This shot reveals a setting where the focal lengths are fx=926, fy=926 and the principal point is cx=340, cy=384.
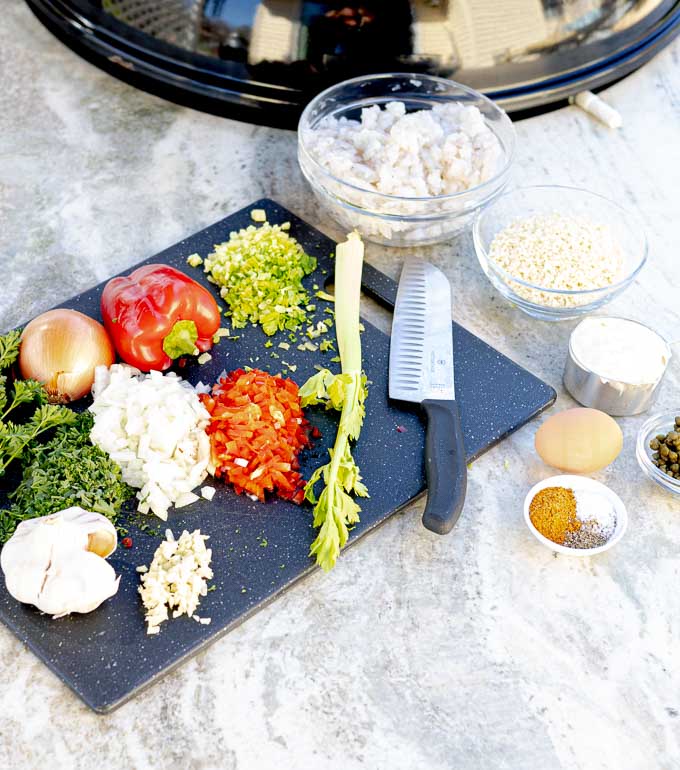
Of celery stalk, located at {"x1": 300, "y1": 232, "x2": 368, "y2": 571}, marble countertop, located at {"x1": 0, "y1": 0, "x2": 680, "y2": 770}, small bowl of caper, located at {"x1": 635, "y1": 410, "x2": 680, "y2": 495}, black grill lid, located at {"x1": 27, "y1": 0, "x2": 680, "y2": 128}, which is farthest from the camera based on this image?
black grill lid, located at {"x1": 27, "y1": 0, "x2": 680, "y2": 128}

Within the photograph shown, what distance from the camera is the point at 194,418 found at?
1.27 meters

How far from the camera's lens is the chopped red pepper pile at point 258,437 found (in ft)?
4.07

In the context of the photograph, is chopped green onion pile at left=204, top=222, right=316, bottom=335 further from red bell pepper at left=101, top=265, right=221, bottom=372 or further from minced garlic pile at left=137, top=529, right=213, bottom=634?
minced garlic pile at left=137, top=529, right=213, bottom=634

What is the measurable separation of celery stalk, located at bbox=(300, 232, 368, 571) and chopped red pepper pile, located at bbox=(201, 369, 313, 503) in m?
0.03

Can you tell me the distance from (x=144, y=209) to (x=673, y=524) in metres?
1.10

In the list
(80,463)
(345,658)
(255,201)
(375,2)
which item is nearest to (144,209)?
(255,201)

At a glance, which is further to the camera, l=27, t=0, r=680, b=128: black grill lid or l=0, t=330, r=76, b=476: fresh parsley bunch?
l=27, t=0, r=680, b=128: black grill lid

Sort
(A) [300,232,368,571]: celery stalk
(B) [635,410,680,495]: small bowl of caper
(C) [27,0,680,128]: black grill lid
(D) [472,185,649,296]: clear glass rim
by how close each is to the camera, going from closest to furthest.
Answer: (A) [300,232,368,571]: celery stalk
(B) [635,410,680,495]: small bowl of caper
(D) [472,185,649,296]: clear glass rim
(C) [27,0,680,128]: black grill lid

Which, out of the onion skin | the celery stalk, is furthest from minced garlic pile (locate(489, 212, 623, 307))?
the onion skin

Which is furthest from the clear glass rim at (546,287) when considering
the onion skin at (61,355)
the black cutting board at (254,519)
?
the onion skin at (61,355)

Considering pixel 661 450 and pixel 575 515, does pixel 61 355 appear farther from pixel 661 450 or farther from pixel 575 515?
pixel 661 450

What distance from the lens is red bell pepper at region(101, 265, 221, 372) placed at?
4.45 feet

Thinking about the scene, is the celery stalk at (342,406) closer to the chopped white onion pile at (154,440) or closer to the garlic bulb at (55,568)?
the chopped white onion pile at (154,440)

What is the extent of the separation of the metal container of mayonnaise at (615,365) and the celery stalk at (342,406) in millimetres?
327
